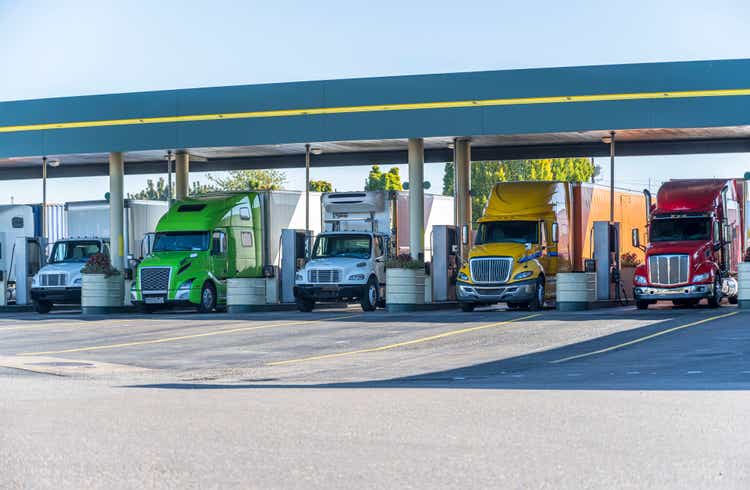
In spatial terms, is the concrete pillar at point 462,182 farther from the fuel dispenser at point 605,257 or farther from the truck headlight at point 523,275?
the truck headlight at point 523,275

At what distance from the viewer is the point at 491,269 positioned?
3359 centimetres

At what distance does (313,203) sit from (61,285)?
8241mm

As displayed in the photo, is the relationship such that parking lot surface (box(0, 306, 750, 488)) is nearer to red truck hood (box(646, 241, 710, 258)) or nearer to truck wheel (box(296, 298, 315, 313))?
red truck hood (box(646, 241, 710, 258))

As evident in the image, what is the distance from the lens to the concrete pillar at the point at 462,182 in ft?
124

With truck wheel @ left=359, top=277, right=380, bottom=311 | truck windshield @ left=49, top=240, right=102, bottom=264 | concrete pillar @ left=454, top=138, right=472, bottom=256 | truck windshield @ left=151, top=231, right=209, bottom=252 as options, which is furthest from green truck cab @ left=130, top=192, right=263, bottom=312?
concrete pillar @ left=454, top=138, right=472, bottom=256

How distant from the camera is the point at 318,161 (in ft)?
145

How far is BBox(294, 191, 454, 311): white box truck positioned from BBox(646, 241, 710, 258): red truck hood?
703 cm

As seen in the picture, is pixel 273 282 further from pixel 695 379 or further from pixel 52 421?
pixel 52 421

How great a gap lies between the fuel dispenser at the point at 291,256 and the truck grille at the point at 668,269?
10.3 meters

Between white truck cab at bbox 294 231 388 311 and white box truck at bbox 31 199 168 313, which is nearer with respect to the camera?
white truck cab at bbox 294 231 388 311

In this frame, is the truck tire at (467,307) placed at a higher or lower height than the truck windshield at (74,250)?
lower

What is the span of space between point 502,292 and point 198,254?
8.93 m

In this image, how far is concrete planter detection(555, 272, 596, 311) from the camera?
3347cm

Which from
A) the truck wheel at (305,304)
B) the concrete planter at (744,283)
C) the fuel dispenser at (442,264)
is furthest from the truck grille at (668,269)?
the truck wheel at (305,304)
